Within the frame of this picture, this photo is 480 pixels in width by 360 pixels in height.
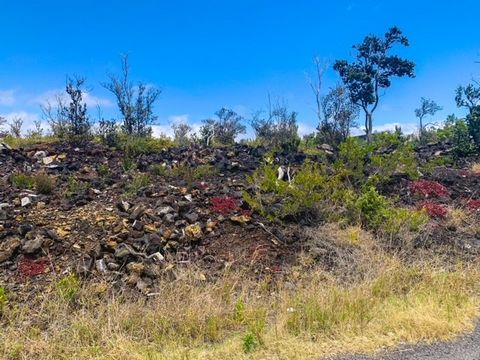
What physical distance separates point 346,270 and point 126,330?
9.67 ft

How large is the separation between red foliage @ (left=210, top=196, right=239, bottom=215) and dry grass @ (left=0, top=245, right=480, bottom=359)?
186 centimetres

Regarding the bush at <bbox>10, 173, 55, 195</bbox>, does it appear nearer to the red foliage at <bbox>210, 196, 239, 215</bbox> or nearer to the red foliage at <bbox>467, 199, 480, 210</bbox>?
the red foliage at <bbox>210, 196, 239, 215</bbox>

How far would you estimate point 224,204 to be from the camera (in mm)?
6820

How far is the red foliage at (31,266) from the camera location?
4613 millimetres

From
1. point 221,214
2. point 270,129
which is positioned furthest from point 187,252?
point 270,129

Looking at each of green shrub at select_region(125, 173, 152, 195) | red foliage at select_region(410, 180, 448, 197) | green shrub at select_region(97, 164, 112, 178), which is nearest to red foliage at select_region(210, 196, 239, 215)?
green shrub at select_region(125, 173, 152, 195)

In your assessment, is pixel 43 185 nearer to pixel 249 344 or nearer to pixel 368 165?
pixel 249 344

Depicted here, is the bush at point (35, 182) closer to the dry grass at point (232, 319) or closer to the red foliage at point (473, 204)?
the dry grass at point (232, 319)

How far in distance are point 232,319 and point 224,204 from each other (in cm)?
298

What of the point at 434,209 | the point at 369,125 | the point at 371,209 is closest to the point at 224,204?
the point at 371,209

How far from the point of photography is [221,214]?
6.53 meters

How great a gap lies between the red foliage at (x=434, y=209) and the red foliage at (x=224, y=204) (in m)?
3.56

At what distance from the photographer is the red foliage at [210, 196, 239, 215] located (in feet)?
21.7

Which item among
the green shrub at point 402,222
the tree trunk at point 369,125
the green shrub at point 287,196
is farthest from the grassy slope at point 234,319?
the tree trunk at point 369,125
